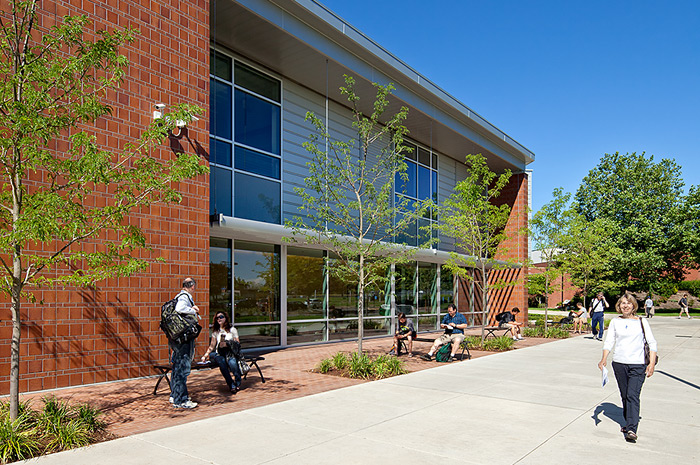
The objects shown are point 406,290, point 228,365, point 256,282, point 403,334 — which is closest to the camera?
point 228,365

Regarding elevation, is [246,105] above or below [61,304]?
above

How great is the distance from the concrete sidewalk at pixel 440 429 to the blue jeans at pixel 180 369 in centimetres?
93

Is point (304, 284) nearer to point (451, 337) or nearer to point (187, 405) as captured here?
point (451, 337)

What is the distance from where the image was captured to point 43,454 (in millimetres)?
5203

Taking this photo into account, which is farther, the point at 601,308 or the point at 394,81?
the point at 601,308

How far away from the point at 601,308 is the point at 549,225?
374 centimetres

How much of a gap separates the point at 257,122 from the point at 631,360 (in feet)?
34.6

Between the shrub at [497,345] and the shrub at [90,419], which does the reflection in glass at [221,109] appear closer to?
the shrub at [90,419]

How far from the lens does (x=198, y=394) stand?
8.15 metres

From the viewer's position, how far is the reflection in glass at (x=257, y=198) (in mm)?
12766

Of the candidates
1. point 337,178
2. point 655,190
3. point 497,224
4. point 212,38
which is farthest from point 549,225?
point 655,190

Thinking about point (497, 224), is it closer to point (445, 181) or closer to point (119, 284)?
point (445, 181)

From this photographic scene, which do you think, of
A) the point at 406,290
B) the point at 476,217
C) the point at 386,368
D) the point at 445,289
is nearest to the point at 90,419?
the point at 386,368

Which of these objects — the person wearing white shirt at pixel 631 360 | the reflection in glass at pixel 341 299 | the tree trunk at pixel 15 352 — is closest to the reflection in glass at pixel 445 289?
the reflection in glass at pixel 341 299
